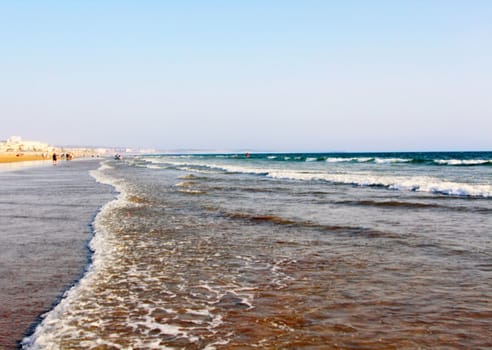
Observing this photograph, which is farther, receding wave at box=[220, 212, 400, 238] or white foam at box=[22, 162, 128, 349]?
receding wave at box=[220, 212, 400, 238]

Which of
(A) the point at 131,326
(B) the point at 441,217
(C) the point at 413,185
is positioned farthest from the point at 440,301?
(C) the point at 413,185

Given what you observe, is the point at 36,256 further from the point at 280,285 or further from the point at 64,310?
the point at 280,285

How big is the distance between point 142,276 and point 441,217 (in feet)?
34.0

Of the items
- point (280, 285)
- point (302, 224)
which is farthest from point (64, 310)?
point (302, 224)

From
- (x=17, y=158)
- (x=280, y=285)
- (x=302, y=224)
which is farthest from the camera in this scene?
(x=17, y=158)

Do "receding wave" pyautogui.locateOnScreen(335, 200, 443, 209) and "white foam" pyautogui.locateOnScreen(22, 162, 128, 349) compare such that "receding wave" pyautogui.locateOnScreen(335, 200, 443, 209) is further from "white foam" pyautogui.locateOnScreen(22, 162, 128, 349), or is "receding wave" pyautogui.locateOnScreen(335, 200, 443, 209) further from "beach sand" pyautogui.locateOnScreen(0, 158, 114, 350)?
"white foam" pyautogui.locateOnScreen(22, 162, 128, 349)

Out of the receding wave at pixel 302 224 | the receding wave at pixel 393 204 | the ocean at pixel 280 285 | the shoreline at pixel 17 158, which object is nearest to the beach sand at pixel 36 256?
the ocean at pixel 280 285

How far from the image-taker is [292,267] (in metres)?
8.45

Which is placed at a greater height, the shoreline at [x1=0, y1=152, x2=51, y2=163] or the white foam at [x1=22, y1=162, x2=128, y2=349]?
the shoreline at [x1=0, y1=152, x2=51, y2=163]

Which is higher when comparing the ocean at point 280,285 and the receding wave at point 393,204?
the receding wave at point 393,204

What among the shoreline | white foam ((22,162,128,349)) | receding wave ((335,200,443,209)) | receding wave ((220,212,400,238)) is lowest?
white foam ((22,162,128,349))

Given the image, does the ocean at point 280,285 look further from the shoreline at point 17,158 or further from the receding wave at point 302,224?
the shoreline at point 17,158

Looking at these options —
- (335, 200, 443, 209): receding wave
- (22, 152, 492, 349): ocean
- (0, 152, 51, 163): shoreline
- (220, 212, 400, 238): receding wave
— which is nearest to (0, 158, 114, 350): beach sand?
(22, 152, 492, 349): ocean

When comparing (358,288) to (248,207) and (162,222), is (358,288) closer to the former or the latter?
(162,222)
